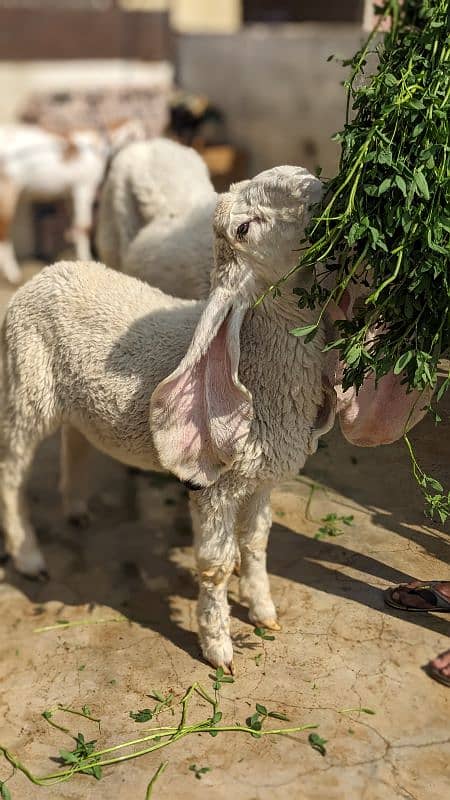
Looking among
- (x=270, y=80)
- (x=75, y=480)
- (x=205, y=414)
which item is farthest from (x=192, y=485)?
(x=270, y=80)

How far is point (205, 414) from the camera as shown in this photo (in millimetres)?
2578

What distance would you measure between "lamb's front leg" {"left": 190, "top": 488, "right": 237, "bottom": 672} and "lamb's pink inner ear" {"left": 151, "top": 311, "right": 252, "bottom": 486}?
132 mm

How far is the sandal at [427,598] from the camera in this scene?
2645 mm

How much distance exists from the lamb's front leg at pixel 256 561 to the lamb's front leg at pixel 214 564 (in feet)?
0.59

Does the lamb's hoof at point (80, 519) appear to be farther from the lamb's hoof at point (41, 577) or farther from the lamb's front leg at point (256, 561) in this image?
the lamb's front leg at point (256, 561)

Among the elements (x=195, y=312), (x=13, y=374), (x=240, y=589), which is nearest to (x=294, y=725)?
(x=240, y=589)

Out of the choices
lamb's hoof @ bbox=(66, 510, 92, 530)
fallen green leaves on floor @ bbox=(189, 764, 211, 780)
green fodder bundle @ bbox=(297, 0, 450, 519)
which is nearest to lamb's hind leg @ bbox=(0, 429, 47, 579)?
lamb's hoof @ bbox=(66, 510, 92, 530)

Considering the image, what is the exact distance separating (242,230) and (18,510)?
170 cm

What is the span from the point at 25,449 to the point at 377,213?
1.81 metres

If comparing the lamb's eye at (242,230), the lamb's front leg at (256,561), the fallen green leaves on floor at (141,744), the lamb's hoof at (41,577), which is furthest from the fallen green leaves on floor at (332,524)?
the lamb's hoof at (41,577)

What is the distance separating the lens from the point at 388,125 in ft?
6.57

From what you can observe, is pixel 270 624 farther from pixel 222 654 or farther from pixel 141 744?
pixel 141 744

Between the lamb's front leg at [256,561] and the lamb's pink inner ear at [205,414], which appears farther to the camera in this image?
the lamb's front leg at [256,561]

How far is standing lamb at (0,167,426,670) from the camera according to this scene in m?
2.44
